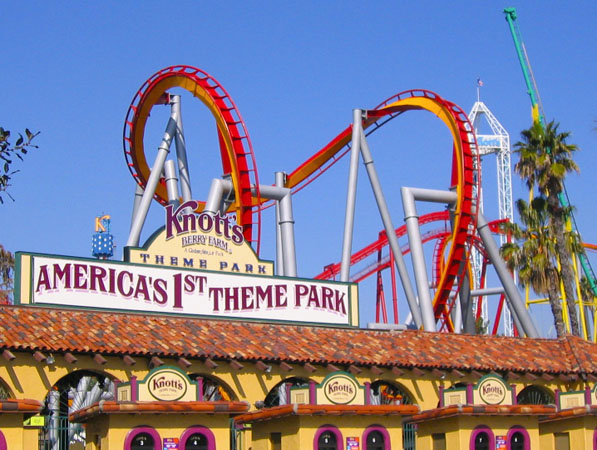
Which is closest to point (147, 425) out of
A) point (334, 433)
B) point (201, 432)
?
point (201, 432)

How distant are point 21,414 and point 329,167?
23968 millimetres

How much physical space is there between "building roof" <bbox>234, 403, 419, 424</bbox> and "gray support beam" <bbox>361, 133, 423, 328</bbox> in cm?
1153

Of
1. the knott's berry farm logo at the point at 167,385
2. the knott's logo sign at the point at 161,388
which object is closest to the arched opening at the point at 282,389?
the knott's logo sign at the point at 161,388

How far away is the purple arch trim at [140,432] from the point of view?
72.1 feet

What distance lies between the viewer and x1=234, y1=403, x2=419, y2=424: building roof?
916 inches

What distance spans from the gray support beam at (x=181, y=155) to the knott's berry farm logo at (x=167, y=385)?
16235 mm

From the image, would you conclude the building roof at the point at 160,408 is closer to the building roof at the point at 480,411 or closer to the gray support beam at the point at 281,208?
the building roof at the point at 480,411

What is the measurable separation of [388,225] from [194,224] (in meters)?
10.3

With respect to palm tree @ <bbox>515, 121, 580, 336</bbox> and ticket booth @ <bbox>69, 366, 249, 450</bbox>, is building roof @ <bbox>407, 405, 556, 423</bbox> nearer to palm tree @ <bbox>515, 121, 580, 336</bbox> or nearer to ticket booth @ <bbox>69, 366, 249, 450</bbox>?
ticket booth @ <bbox>69, 366, 249, 450</bbox>

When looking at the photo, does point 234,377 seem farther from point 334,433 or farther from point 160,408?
point 160,408

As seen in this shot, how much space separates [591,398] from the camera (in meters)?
28.0

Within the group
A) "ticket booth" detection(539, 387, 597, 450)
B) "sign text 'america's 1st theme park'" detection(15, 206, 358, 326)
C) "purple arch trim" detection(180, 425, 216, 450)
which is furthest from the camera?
"sign text 'america's 1st theme park'" detection(15, 206, 358, 326)

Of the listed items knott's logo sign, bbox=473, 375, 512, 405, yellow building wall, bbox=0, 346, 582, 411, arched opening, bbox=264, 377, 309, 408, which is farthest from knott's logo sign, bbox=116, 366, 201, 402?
knott's logo sign, bbox=473, 375, 512, 405

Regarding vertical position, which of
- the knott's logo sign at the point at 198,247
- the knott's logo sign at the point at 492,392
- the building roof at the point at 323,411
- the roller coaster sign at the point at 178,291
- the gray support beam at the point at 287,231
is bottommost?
the building roof at the point at 323,411
